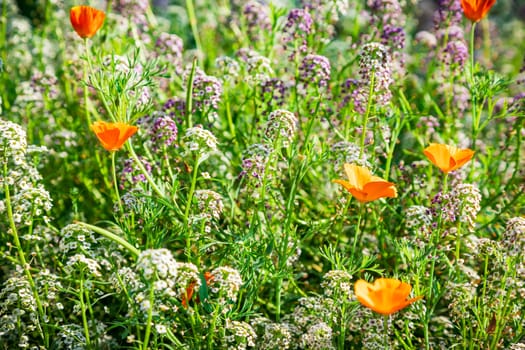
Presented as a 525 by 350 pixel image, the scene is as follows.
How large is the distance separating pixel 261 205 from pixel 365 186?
1.71 ft

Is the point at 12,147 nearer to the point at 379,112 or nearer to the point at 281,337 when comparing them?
the point at 281,337

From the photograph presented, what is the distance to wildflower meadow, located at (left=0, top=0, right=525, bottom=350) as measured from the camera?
2418 millimetres

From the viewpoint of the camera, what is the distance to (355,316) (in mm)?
2748

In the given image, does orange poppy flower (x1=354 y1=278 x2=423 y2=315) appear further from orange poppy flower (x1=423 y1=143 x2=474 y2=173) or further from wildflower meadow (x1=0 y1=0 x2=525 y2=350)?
orange poppy flower (x1=423 y1=143 x2=474 y2=173)

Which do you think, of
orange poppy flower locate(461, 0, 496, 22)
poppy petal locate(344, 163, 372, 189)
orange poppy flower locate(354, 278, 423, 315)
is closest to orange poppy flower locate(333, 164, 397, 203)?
poppy petal locate(344, 163, 372, 189)

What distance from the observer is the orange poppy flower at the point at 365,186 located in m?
2.22

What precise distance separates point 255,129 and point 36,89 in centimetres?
142

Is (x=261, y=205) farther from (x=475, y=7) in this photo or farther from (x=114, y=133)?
(x=475, y=7)

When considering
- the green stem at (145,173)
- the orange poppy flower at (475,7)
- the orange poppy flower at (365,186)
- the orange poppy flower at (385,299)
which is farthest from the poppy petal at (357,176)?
the orange poppy flower at (475,7)

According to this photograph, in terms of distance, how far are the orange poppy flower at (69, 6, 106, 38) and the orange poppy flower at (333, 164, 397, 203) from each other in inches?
48.7

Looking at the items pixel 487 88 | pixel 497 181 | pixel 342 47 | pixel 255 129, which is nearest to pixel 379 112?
pixel 487 88

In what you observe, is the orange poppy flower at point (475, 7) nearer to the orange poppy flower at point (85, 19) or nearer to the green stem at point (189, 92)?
the green stem at point (189, 92)

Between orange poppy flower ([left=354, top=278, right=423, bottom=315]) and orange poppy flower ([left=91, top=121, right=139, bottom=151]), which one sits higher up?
orange poppy flower ([left=91, top=121, right=139, bottom=151])

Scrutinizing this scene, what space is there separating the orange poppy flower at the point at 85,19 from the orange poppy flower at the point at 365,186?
124 centimetres
